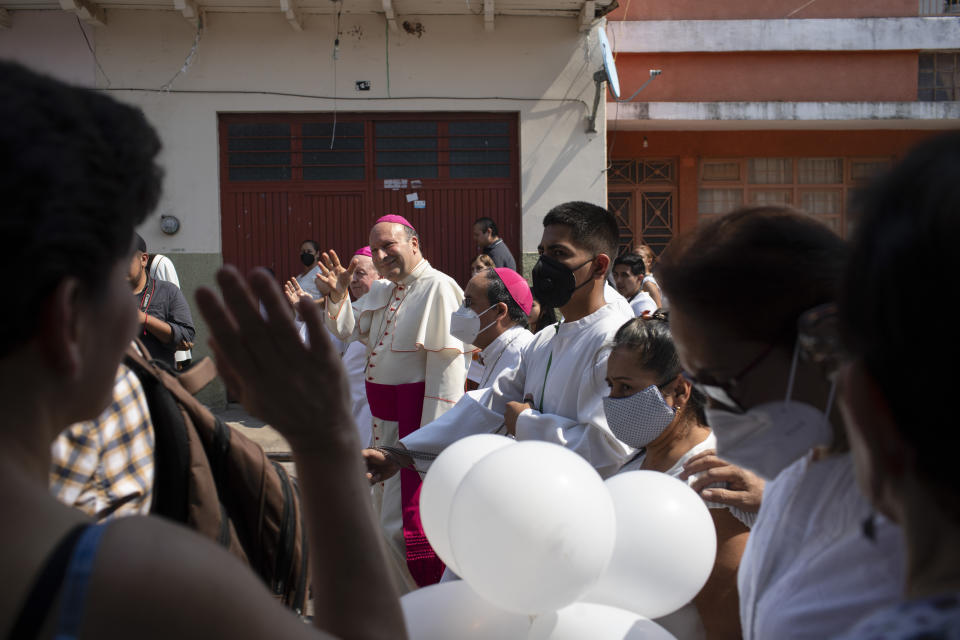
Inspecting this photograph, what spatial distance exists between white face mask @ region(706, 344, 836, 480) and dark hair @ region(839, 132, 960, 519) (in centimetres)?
53

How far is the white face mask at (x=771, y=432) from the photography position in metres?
1.27

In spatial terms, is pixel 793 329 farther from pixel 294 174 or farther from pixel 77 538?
pixel 294 174

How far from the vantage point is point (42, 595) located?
2.38ft

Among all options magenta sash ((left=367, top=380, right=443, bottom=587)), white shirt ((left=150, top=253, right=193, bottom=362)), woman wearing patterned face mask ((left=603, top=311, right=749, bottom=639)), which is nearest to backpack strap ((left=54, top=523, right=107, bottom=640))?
woman wearing patterned face mask ((left=603, top=311, right=749, bottom=639))

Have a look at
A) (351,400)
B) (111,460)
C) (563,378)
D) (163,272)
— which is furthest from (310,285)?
(351,400)

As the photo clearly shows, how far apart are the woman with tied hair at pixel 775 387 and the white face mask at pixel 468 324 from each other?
278 cm

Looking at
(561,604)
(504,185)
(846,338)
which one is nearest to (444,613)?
(561,604)

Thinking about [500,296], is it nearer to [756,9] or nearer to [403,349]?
[403,349]

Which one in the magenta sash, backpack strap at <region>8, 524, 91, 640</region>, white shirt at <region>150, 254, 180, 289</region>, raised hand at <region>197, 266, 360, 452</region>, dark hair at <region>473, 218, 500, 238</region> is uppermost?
dark hair at <region>473, 218, 500, 238</region>

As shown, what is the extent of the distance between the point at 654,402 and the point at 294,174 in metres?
7.78

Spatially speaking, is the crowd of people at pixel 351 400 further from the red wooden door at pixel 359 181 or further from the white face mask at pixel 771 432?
the red wooden door at pixel 359 181

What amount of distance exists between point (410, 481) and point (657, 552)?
2686mm

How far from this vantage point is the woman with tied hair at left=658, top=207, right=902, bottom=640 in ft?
3.90

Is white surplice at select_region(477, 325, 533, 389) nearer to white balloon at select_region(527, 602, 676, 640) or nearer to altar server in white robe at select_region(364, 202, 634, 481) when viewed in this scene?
altar server in white robe at select_region(364, 202, 634, 481)
